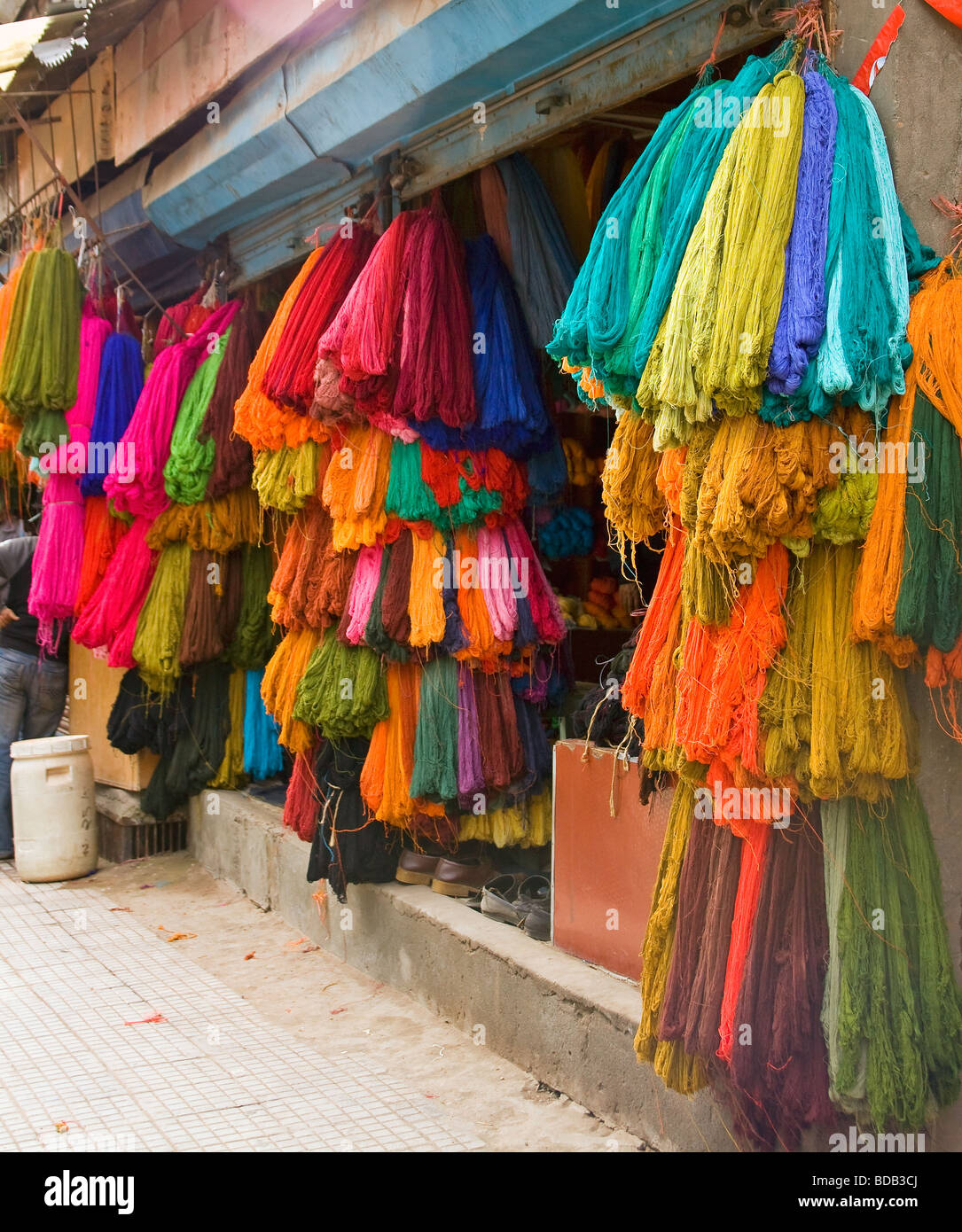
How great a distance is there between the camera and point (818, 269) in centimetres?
265

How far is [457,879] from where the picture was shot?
5.10 m

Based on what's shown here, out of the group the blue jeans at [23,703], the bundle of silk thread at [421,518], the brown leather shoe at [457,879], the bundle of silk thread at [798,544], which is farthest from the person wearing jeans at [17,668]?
the bundle of silk thread at [798,544]

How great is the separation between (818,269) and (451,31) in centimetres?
193

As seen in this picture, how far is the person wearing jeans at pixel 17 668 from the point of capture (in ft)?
24.6

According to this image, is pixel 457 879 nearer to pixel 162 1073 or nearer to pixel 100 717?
pixel 162 1073

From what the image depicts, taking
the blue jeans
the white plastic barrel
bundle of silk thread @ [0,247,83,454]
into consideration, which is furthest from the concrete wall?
the blue jeans

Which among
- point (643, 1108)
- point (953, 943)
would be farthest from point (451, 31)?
point (643, 1108)

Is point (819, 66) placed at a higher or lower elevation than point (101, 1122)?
higher

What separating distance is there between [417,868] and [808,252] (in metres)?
3.25

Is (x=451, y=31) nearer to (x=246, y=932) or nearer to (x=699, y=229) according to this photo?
(x=699, y=229)

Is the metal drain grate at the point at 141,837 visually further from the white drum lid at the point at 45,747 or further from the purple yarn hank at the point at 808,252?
the purple yarn hank at the point at 808,252

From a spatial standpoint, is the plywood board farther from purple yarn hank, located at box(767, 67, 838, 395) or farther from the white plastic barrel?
purple yarn hank, located at box(767, 67, 838, 395)

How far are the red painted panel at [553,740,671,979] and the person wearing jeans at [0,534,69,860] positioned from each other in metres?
4.31

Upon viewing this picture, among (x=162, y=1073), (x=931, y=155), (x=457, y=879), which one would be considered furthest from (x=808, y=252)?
(x=162, y=1073)
